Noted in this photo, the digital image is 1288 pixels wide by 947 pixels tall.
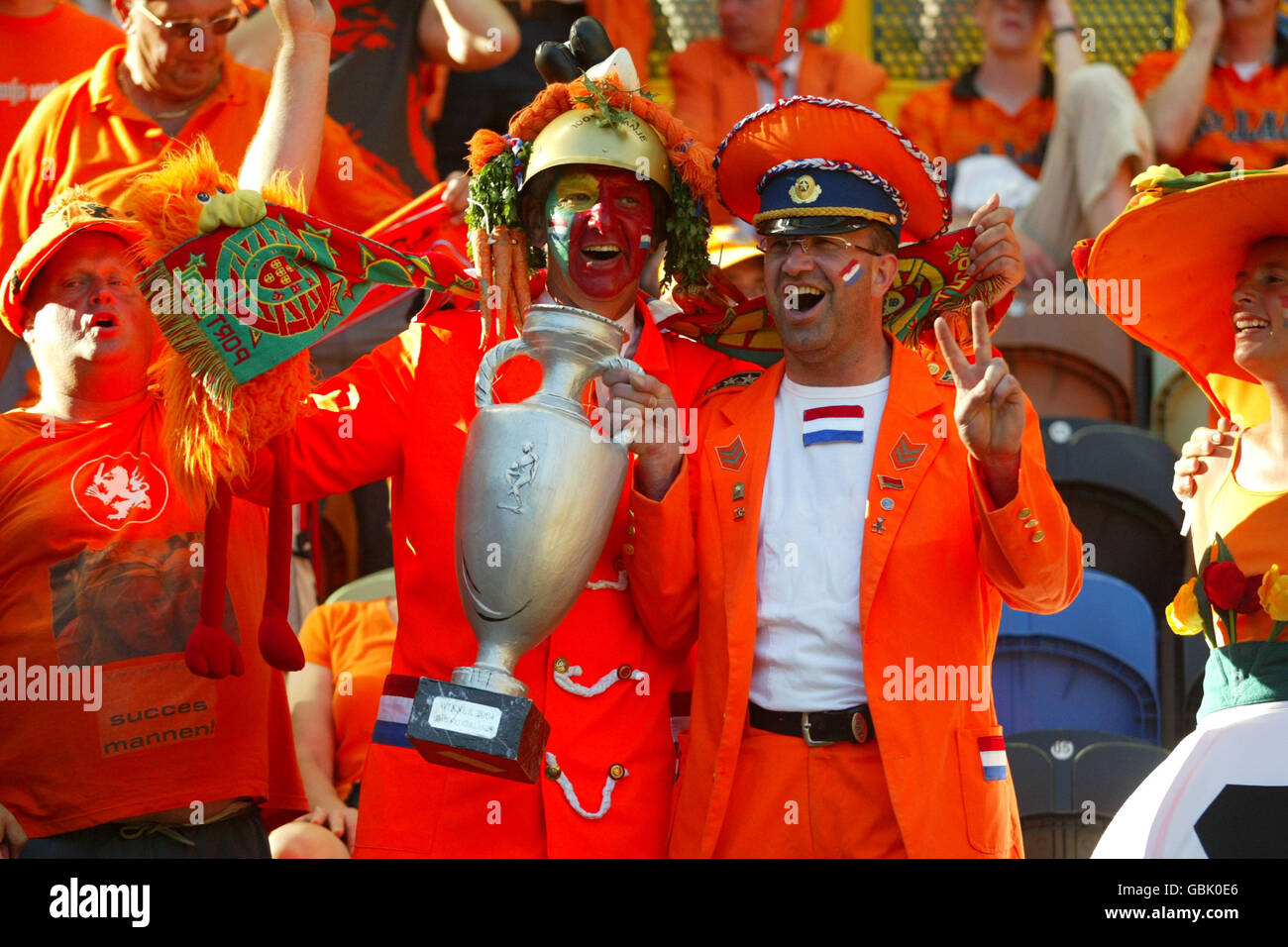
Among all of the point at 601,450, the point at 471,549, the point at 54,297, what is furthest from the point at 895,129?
the point at 54,297

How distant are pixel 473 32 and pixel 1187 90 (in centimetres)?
235

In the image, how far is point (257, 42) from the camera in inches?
228

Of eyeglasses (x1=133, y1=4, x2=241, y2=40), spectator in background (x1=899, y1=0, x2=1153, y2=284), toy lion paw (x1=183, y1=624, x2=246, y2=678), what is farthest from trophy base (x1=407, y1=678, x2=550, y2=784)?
spectator in background (x1=899, y1=0, x2=1153, y2=284)

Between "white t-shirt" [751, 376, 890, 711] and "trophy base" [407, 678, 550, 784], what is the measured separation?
467 millimetres

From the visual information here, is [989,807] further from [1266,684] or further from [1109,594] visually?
[1109,594]

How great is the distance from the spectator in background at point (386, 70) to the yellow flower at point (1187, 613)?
282 centimetres

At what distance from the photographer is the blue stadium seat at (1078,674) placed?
16.3 feet

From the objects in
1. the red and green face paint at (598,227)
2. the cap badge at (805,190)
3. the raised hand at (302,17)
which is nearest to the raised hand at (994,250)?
the cap badge at (805,190)

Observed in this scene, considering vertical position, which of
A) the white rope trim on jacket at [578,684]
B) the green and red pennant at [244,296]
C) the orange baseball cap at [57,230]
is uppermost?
the orange baseball cap at [57,230]

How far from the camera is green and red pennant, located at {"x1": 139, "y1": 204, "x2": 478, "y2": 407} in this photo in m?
3.52

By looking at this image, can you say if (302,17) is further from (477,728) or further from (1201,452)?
(1201,452)

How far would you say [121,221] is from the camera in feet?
13.8

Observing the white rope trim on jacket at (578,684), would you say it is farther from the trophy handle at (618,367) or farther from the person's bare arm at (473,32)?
the person's bare arm at (473,32)

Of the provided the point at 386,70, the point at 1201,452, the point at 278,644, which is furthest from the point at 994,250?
the point at 386,70
